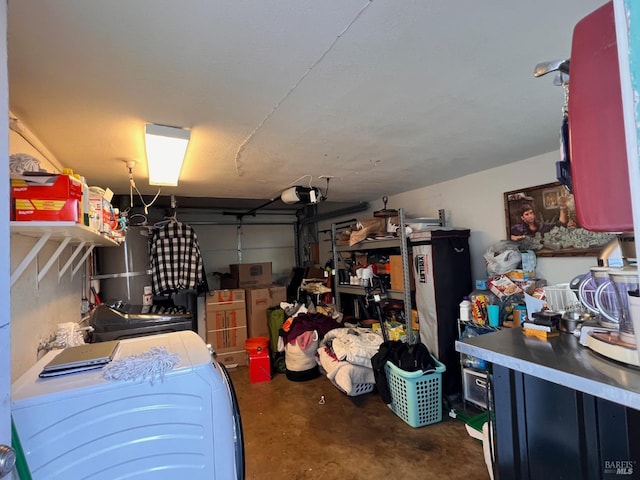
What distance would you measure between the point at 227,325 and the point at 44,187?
3445 mm

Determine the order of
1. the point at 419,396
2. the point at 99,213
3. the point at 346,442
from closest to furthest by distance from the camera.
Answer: the point at 99,213 → the point at 346,442 → the point at 419,396

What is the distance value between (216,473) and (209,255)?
15.7 feet

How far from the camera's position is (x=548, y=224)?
253cm

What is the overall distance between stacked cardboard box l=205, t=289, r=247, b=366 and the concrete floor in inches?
42.5

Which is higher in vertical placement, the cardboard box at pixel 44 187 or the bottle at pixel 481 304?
the cardboard box at pixel 44 187

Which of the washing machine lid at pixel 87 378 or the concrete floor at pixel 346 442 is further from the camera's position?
the concrete floor at pixel 346 442

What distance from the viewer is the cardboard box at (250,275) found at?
4590 mm

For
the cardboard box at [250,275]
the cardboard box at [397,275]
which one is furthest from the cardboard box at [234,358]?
the cardboard box at [397,275]

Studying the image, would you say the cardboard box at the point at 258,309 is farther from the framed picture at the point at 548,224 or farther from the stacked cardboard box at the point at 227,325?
the framed picture at the point at 548,224

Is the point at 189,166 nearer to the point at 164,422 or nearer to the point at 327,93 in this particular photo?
the point at 327,93

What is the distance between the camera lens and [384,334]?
3.16m

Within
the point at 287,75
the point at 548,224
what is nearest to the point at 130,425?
the point at 287,75

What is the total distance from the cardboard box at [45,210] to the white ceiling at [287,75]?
0.50 meters

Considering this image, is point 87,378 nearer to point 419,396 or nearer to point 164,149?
point 164,149
